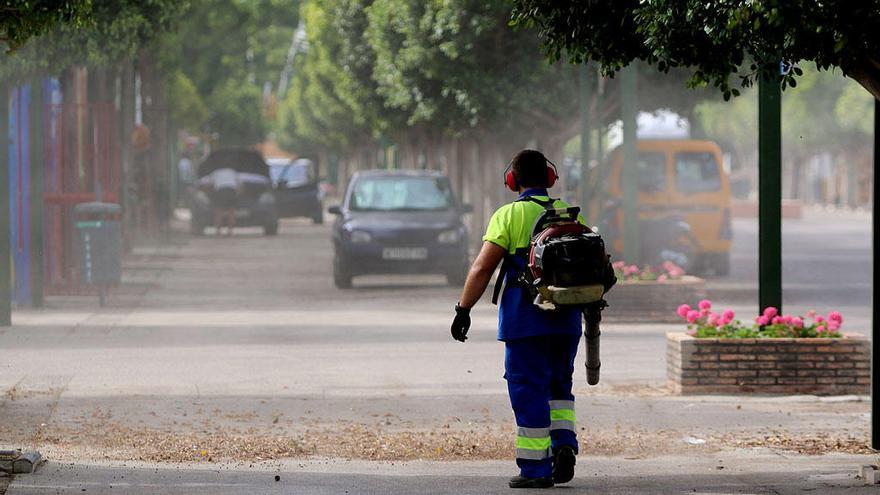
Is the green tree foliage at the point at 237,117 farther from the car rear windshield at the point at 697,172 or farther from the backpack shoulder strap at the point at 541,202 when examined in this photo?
the backpack shoulder strap at the point at 541,202

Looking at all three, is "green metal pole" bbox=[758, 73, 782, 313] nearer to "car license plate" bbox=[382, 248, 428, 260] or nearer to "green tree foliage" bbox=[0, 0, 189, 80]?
"green tree foliage" bbox=[0, 0, 189, 80]

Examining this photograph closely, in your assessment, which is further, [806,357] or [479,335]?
[479,335]

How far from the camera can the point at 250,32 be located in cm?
5550

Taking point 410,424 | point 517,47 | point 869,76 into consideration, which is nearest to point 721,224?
point 517,47

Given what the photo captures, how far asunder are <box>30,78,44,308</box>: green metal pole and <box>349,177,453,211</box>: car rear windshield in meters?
5.68

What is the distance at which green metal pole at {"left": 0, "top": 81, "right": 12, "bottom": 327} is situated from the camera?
17.4 m

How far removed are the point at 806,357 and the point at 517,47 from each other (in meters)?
16.0

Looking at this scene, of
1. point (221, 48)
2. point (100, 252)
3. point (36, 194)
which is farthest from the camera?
point (221, 48)

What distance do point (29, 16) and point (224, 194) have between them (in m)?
31.8

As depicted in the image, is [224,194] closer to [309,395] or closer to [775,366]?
[309,395]

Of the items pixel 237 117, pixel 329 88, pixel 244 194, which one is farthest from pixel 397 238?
pixel 237 117

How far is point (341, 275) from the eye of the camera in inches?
949

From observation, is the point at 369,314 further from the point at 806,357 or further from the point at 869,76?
the point at 869,76

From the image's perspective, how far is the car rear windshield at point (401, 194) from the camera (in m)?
24.9
